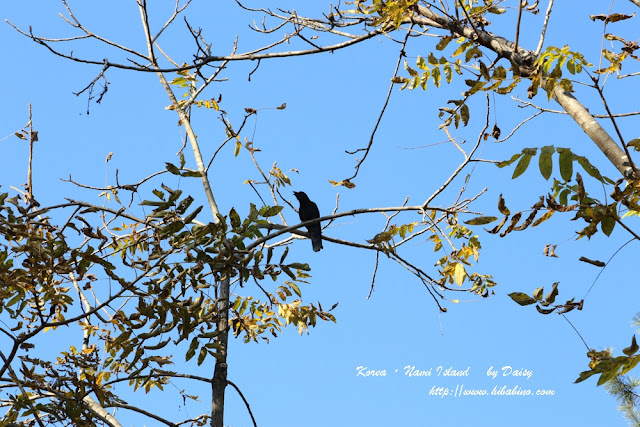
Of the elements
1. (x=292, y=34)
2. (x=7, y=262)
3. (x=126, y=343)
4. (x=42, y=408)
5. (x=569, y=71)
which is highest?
(x=292, y=34)

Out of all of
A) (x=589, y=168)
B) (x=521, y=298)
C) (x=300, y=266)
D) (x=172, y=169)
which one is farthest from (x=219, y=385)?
(x=589, y=168)

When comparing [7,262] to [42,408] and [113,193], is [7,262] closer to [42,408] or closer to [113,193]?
[42,408]

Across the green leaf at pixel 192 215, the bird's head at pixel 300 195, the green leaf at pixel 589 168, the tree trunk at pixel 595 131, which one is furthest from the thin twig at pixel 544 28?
the bird's head at pixel 300 195

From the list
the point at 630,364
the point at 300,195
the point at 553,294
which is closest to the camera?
the point at 630,364

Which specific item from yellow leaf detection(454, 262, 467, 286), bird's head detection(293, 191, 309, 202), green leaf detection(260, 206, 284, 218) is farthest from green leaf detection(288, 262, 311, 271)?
bird's head detection(293, 191, 309, 202)

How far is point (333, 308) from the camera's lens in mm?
5121

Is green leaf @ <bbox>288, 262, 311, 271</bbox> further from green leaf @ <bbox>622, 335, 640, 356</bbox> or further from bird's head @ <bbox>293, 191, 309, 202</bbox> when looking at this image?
bird's head @ <bbox>293, 191, 309, 202</bbox>

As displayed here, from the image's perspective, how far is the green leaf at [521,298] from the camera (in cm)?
268

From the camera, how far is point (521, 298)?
269cm

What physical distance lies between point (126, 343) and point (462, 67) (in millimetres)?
2612

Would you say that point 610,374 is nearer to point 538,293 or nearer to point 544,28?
point 538,293

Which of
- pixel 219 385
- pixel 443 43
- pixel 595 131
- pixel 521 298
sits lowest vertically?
pixel 521 298

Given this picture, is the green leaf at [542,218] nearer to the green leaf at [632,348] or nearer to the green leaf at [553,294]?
the green leaf at [553,294]

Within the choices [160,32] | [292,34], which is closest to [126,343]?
[292,34]
